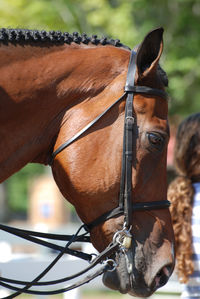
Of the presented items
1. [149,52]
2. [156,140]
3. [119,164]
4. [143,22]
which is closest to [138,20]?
[143,22]

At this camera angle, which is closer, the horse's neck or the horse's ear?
the horse's neck

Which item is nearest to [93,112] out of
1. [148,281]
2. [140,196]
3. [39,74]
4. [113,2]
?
[39,74]

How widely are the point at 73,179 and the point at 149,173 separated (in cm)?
42

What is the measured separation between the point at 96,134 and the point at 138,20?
1027 centimetres

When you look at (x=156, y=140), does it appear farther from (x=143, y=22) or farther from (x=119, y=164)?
(x=143, y=22)

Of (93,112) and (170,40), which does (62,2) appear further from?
(93,112)

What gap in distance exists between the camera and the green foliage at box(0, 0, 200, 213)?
11531 millimetres

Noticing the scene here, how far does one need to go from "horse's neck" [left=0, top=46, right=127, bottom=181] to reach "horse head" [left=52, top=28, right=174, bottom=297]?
2 cm

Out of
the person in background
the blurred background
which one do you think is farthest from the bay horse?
the blurred background

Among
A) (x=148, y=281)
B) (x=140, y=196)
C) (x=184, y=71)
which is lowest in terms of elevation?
(x=148, y=281)

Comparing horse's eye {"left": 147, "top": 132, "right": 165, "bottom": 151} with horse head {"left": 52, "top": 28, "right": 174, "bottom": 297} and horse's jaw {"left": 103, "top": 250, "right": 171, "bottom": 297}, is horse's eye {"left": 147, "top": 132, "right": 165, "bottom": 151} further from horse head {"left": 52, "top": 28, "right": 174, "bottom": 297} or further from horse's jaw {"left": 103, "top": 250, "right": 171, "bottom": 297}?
horse's jaw {"left": 103, "top": 250, "right": 171, "bottom": 297}

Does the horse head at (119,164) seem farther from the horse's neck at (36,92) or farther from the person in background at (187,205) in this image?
the person in background at (187,205)

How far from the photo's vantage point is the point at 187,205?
3955mm

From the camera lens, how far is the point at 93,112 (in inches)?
111
